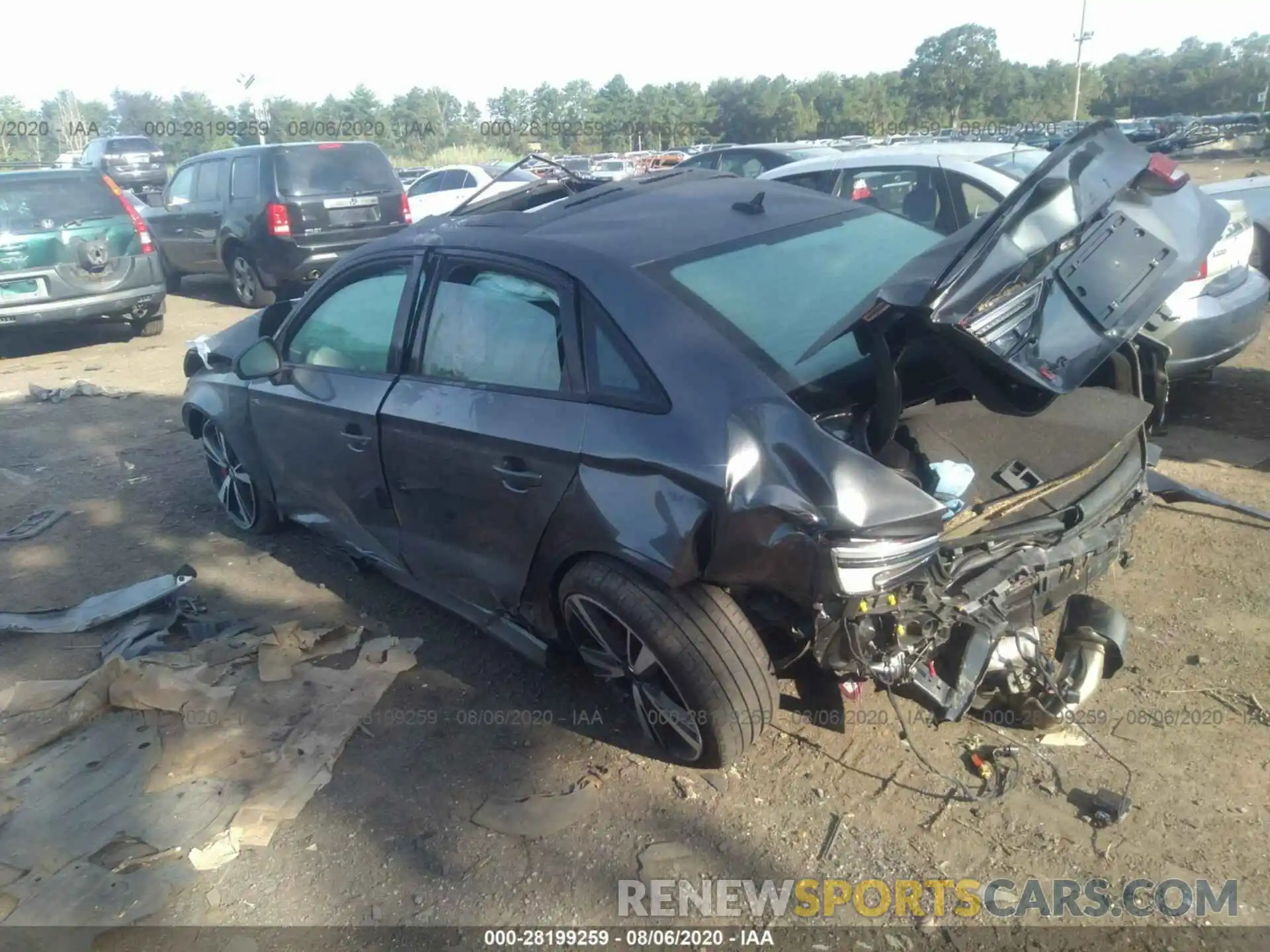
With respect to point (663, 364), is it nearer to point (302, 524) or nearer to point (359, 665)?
point (359, 665)

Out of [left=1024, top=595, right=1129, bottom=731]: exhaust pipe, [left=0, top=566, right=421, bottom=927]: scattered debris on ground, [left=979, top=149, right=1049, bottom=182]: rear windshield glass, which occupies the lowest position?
[left=0, top=566, right=421, bottom=927]: scattered debris on ground

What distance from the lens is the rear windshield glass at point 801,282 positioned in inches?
118

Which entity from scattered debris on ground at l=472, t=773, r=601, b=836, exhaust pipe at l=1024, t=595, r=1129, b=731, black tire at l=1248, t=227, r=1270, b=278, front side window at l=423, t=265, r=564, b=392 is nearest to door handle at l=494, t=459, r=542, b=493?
front side window at l=423, t=265, r=564, b=392

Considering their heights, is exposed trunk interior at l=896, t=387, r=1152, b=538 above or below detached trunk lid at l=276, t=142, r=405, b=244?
below

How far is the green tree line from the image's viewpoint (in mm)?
42281

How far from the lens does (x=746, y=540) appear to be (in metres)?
2.66

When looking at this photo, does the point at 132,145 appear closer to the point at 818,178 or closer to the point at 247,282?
the point at 247,282

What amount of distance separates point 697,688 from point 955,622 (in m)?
0.78

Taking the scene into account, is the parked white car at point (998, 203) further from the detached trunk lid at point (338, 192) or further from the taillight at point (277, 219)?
the taillight at point (277, 219)

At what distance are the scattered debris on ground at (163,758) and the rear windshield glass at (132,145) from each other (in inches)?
1043

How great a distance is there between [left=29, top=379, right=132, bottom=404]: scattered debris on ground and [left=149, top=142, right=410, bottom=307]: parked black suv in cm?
287

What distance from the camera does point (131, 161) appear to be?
25.9m

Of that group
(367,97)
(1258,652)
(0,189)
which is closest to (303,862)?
(1258,652)

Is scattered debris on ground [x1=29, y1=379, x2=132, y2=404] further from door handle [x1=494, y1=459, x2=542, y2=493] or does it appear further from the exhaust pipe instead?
the exhaust pipe
